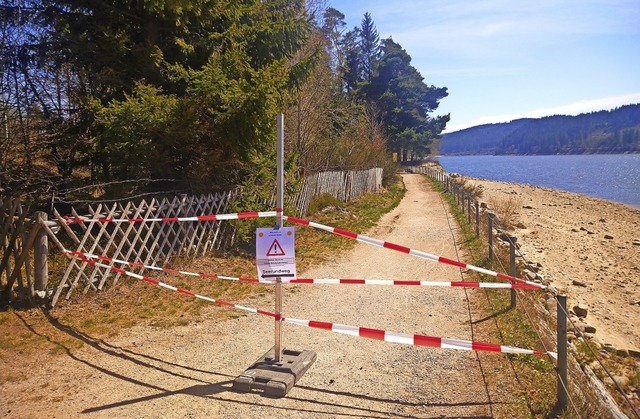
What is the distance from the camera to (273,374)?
5293mm

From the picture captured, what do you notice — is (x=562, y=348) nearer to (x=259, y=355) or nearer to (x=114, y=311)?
(x=259, y=355)

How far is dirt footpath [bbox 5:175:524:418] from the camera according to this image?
4.84m

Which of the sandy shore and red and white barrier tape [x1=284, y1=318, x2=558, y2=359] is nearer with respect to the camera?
red and white barrier tape [x1=284, y1=318, x2=558, y2=359]


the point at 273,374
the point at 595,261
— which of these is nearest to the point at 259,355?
the point at 273,374

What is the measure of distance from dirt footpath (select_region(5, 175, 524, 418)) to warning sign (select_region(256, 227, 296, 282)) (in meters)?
1.27

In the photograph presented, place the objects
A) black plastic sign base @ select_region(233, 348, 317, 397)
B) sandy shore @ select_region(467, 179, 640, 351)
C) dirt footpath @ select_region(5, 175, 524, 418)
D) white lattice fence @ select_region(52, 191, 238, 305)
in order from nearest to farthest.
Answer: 1. dirt footpath @ select_region(5, 175, 524, 418)
2. black plastic sign base @ select_region(233, 348, 317, 397)
3. white lattice fence @ select_region(52, 191, 238, 305)
4. sandy shore @ select_region(467, 179, 640, 351)

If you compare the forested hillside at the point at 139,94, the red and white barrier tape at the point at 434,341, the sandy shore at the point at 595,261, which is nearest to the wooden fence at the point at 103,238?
the forested hillside at the point at 139,94

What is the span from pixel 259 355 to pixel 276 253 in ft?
5.62

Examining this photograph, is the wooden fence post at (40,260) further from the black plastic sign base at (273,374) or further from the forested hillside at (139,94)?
the black plastic sign base at (273,374)

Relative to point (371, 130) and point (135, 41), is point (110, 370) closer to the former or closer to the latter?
point (135, 41)

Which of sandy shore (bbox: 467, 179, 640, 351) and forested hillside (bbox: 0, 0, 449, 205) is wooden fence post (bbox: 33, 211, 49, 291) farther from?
sandy shore (bbox: 467, 179, 640, 351)

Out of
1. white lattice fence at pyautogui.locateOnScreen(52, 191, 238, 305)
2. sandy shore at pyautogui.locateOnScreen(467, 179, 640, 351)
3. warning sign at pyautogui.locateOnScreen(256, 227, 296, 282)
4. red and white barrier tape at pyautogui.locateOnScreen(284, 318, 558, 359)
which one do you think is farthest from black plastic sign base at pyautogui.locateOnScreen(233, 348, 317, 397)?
sandy shore at pyautogui.locateOnScreen(467, 179, 640, 351)

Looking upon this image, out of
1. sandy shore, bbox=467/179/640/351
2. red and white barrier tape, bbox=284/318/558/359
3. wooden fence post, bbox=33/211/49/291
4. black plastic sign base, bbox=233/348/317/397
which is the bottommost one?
sandy shore, bbox=467/179/640/351

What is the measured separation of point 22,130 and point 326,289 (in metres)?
6.76
